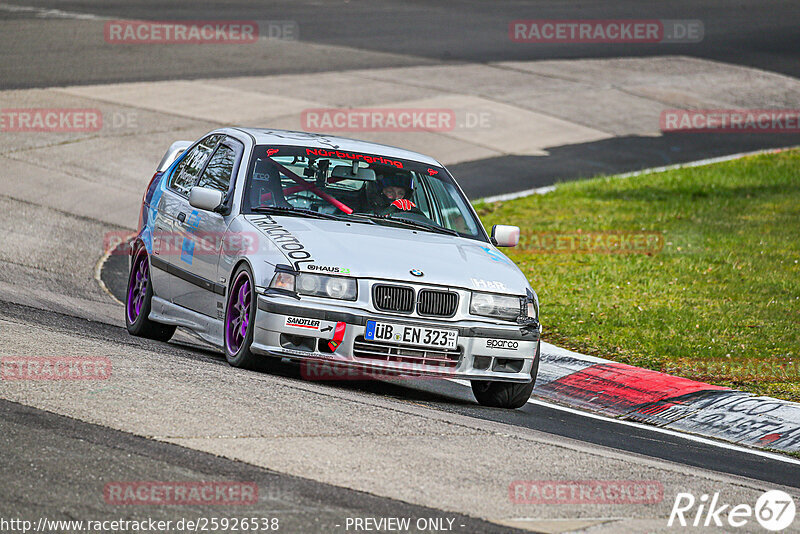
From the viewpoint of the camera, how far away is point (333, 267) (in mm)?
7930

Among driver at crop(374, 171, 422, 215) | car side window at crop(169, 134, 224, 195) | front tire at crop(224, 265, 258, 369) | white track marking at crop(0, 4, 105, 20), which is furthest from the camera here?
white track marking at crop(0, 4, 105, 20)

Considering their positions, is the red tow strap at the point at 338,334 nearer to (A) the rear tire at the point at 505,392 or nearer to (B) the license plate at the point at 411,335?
(B) the license plate at the point at 411,335

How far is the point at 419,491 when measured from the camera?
5781mm

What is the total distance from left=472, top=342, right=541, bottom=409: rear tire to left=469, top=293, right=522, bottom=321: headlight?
37cm

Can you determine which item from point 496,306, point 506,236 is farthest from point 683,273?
point 496,306

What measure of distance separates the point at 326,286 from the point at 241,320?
29.2 inches

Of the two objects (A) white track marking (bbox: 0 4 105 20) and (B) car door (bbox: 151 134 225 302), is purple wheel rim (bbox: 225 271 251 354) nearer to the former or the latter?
(B) car door (bbox: 151 134 225 302)

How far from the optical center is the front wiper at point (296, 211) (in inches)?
346

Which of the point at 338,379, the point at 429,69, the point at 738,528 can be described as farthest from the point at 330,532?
the point at 429,69

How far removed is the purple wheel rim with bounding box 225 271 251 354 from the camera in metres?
8.24

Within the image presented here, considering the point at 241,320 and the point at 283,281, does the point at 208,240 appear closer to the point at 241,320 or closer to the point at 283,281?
the point at 241,320

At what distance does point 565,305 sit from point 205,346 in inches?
146

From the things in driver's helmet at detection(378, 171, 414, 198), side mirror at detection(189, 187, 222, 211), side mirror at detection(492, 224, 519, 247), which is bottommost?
side mirror at detection(492, 224, 519, 247)

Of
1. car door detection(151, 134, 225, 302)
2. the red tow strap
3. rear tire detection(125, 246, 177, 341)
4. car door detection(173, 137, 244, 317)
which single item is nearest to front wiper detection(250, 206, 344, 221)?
car door detection(173, 137, 244, 317)
